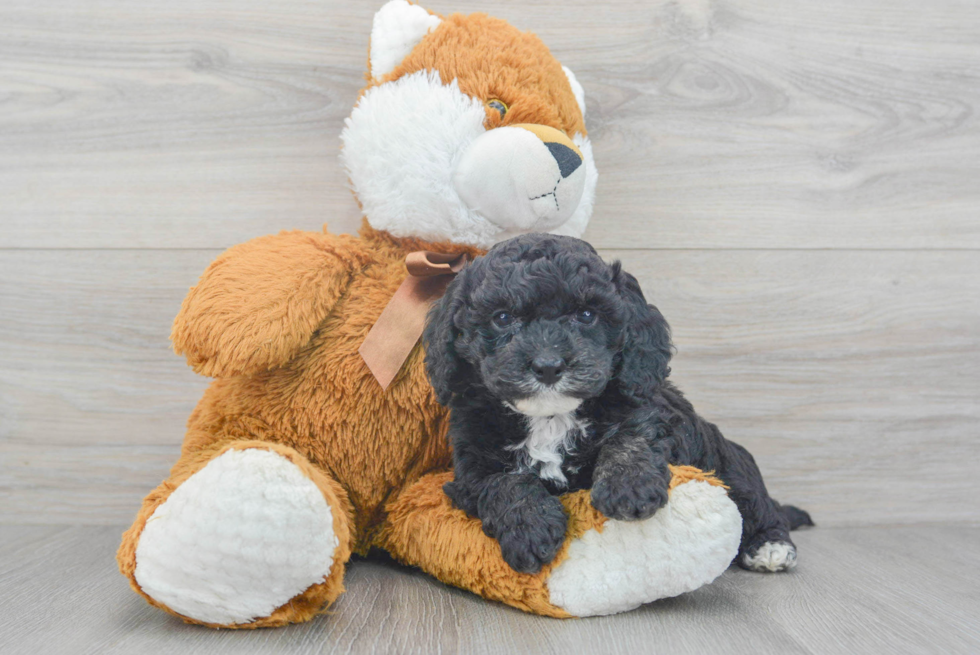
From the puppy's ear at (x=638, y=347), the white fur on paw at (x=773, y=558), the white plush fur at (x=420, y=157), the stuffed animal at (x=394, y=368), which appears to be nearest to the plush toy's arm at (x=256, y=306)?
the stuffed animal at (x=394, y=368)

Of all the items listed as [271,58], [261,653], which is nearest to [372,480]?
[261,653]

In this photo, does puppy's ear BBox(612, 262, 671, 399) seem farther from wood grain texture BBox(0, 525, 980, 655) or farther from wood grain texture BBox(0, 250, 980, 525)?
wood grain texture BBox(0, 250, 980, 525)

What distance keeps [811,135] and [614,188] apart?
1.42ft

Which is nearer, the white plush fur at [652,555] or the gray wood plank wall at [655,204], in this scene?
the white plush fur at [652,555]

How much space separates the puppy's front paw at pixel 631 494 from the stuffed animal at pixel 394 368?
48 mm

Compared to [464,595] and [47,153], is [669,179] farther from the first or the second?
[47,153]

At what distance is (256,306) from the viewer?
41.6 inches

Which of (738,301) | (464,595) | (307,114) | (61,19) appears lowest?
(464,595)

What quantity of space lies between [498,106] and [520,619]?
0.75m

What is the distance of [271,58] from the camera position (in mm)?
1521

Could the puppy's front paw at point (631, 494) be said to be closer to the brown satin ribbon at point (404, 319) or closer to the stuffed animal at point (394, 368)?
the stuffed animal at point (394, 368)

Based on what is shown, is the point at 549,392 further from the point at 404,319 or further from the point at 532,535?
the point at 404,319

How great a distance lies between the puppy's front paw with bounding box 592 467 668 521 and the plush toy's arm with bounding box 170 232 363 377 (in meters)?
0.50

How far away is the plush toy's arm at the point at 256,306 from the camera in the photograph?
1038 mm
